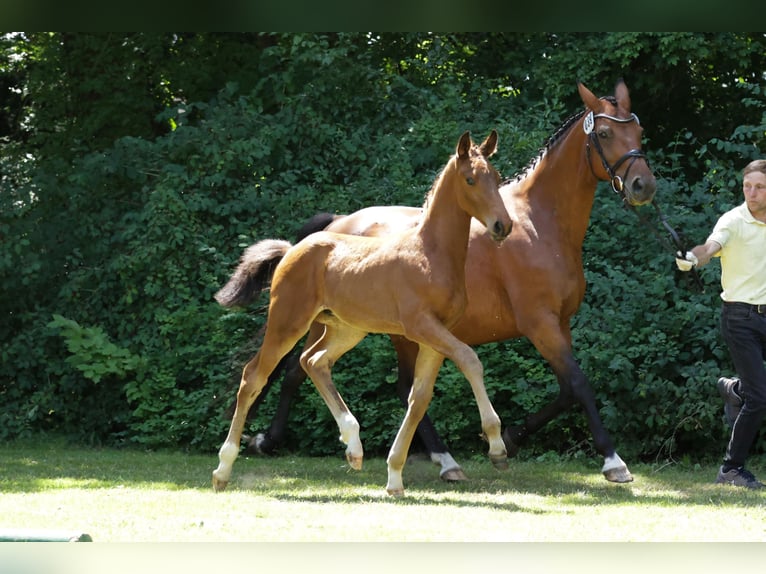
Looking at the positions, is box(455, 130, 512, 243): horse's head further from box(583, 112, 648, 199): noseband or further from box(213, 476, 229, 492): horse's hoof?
box(213, 476, 229, 492): horse's hoof

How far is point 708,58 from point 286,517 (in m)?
7.53

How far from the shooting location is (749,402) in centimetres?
614

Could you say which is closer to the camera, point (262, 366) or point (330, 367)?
point (262, 366)

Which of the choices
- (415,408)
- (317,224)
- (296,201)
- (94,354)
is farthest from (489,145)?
(94,354)

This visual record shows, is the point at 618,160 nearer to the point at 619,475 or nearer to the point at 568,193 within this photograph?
the point at 568,193

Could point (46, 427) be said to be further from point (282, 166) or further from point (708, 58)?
point (708, 58)

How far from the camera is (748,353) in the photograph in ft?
19.7

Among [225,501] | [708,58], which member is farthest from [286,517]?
[708,58]

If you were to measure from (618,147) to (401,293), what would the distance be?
1779 mm

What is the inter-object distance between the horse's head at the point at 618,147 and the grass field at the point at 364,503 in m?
1.91

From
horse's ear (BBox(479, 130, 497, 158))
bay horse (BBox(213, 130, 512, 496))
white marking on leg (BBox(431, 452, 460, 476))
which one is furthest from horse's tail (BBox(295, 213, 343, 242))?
horse's ear (BBox(479, 130, 497, 158))

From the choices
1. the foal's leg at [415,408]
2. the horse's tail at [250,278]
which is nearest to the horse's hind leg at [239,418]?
the horse's tail at [250,278]

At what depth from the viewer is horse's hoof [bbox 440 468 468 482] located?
6.78m

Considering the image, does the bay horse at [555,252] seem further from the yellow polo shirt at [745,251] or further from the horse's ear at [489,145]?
the horse's ear at [489,145]
